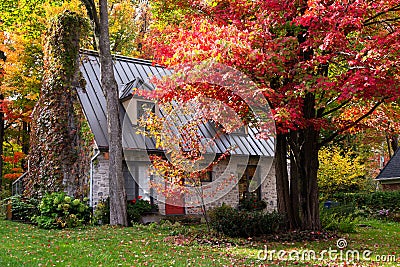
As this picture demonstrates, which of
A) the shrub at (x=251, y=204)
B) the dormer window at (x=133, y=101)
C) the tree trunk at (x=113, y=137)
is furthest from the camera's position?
the shrub at (x=251, y=204)

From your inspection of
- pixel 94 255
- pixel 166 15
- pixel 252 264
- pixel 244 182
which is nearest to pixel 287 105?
pixel 252 264

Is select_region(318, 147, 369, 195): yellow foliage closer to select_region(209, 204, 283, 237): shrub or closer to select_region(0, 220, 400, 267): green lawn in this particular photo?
select_region(0, 220, 400, 267): green lawn

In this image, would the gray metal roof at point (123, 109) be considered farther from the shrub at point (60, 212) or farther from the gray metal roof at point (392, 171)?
the gray metal roof at point (392, 171)

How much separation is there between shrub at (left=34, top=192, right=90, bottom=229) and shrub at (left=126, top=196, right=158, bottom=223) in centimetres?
158

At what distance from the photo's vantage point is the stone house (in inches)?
556

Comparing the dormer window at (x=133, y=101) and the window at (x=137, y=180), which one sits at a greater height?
the dormer window at (x=133, y=101)

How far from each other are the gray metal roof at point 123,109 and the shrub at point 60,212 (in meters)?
2.06

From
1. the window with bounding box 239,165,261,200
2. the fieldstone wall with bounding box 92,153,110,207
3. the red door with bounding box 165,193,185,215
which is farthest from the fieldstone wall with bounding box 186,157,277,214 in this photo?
the fieldstone wall with bounding box 92,153,110,207

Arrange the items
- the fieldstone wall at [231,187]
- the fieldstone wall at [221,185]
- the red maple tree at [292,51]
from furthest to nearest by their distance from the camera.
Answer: the fieldstone wall at [231,187] < the fieldstone wall at [221,185] < the red maple tree at [292,51]

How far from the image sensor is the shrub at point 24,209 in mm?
13633

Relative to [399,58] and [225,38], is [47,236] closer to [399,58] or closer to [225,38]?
[225,38]

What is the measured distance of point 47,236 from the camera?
9656 mm

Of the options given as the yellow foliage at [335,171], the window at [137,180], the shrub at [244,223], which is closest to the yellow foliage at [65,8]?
the window at [137,180]

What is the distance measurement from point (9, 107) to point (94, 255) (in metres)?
15.1
